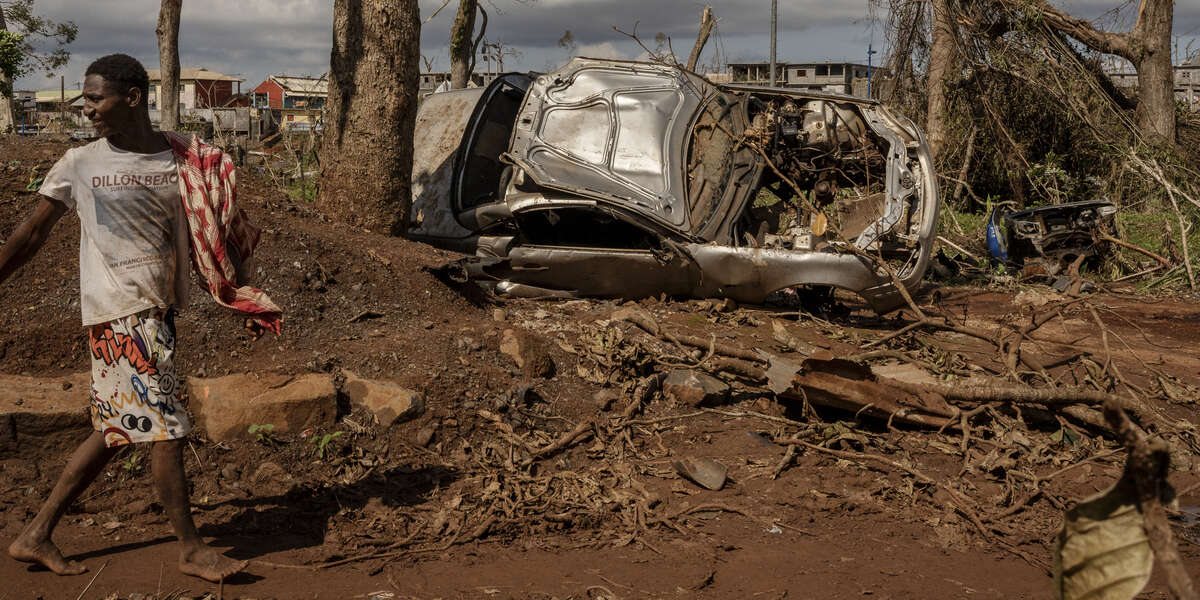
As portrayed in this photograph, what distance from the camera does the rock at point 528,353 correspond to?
5598mm

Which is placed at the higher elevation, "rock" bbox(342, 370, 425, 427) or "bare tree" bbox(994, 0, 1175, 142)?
"bare tree" bbox(994, 0, 1175, 142)

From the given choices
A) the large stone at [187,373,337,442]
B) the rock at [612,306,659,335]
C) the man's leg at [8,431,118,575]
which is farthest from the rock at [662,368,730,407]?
the man's leg at [8,431,118,575]

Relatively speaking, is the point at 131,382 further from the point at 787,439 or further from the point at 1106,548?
the point at 787,439

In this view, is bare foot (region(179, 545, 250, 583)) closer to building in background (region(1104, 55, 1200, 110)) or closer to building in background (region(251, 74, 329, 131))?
building in background (region(251, 74, 329, 131))

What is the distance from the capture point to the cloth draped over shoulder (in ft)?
11.1

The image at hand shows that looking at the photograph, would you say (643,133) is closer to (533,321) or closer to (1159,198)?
(533,321)

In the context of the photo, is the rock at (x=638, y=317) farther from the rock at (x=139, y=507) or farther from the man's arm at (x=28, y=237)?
the man's arm at (x=28, y=237)

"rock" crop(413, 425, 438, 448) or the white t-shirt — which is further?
"rock" crop(413, 425, 438, 448)

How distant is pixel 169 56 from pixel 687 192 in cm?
943

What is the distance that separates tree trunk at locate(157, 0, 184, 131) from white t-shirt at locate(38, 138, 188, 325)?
1079cm

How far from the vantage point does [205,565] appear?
11.2 feet

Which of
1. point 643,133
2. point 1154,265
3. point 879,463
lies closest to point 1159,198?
point 1154,265

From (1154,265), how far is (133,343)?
36.0 feet

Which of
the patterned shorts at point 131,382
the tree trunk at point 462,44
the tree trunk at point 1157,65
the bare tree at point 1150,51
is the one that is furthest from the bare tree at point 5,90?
the tree trunk at point 1157,65
